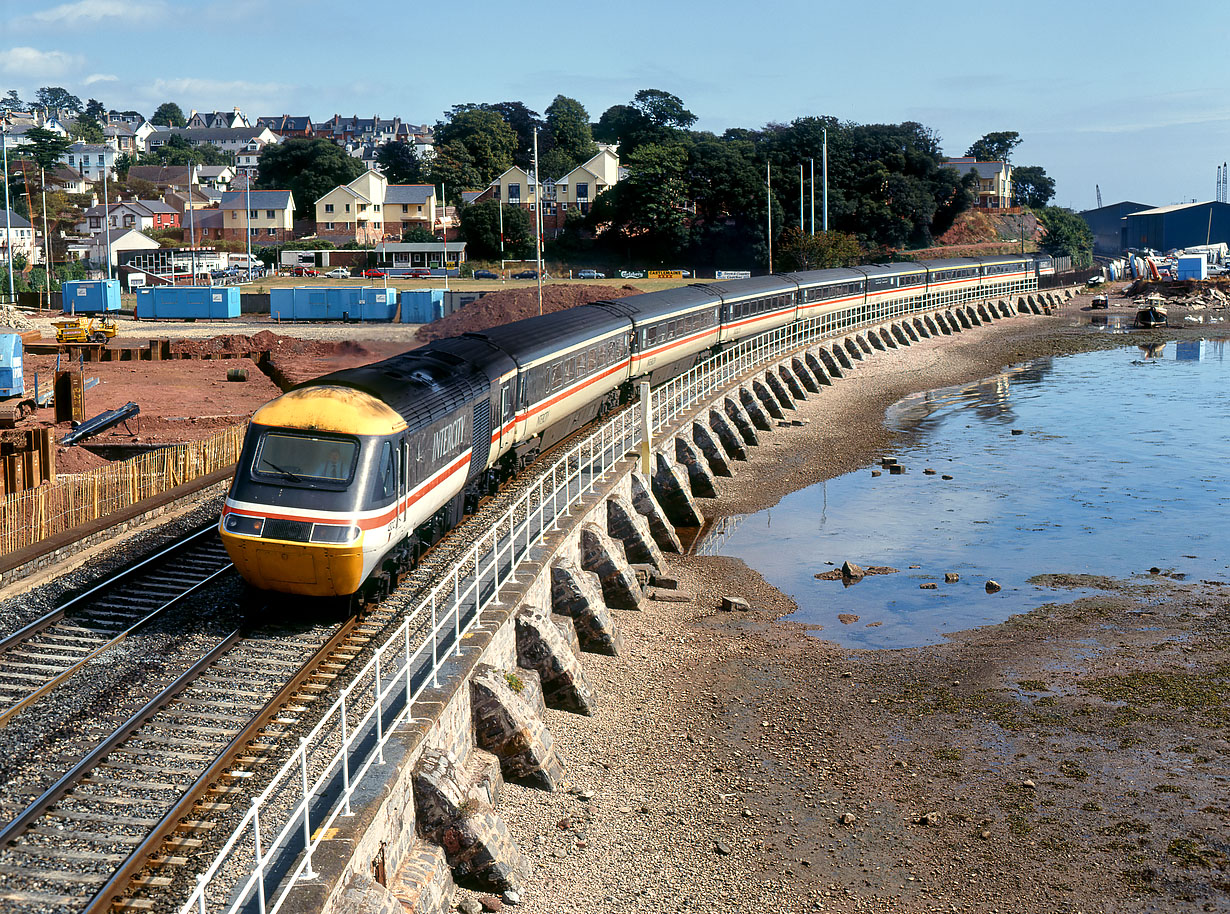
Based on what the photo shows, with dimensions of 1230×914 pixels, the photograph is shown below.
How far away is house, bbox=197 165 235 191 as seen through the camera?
599 ft

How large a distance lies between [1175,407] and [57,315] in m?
71.0

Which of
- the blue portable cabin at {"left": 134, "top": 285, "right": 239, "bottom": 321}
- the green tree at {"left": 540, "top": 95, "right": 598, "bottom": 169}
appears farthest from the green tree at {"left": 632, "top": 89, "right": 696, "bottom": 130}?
the blue portable cabin at {"left": 134, "top": 285, "right": 239, "bottom": 321}

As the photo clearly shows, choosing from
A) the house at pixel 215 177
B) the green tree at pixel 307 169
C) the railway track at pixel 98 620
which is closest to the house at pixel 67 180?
the house at pixel 215 177

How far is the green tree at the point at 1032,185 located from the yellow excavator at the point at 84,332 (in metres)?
152

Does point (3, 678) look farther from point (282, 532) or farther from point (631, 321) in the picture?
point (631, 321)

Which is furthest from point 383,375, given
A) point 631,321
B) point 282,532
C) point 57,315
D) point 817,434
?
point 57,315

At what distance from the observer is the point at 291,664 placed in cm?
1630

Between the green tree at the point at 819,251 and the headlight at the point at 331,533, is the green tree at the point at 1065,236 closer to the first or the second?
the green tree at the point at 819,251

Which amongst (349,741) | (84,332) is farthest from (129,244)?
(349,741)

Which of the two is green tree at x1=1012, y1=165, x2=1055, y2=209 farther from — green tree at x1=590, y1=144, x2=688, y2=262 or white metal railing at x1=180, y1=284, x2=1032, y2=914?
white metal railing at x1=180, y1=284, x2=1032, y2=914

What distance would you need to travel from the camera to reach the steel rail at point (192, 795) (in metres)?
Result: 10.7

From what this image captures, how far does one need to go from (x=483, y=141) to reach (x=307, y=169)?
21.3m

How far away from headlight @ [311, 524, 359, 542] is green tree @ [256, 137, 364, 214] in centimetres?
12528

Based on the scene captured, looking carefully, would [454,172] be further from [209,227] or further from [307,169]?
[209,227]
